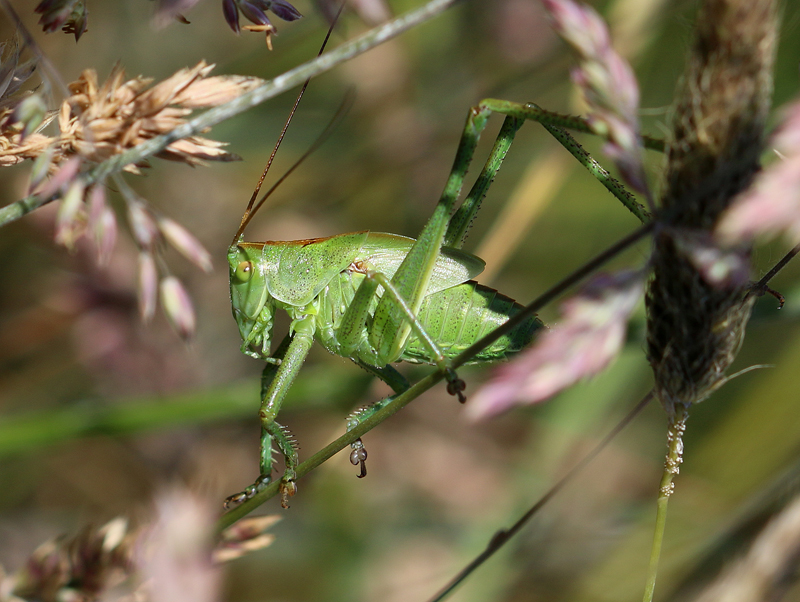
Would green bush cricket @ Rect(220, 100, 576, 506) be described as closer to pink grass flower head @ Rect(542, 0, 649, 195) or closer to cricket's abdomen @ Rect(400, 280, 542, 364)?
cricket's abdomen @ Rect(400, 280, 542, 364)

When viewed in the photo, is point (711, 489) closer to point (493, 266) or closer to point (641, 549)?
point (641, 549)

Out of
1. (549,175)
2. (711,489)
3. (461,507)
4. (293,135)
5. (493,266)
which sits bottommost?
(711,489)

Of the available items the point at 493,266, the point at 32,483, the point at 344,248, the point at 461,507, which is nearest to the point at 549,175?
the point at 493,266

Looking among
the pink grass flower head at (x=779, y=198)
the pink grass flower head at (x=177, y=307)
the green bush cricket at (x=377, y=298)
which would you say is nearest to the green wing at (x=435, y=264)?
the green bush cricket at (x=377, y=298)

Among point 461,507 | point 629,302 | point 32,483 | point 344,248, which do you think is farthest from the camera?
point 461,507

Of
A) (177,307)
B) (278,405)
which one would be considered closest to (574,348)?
(177,307)
